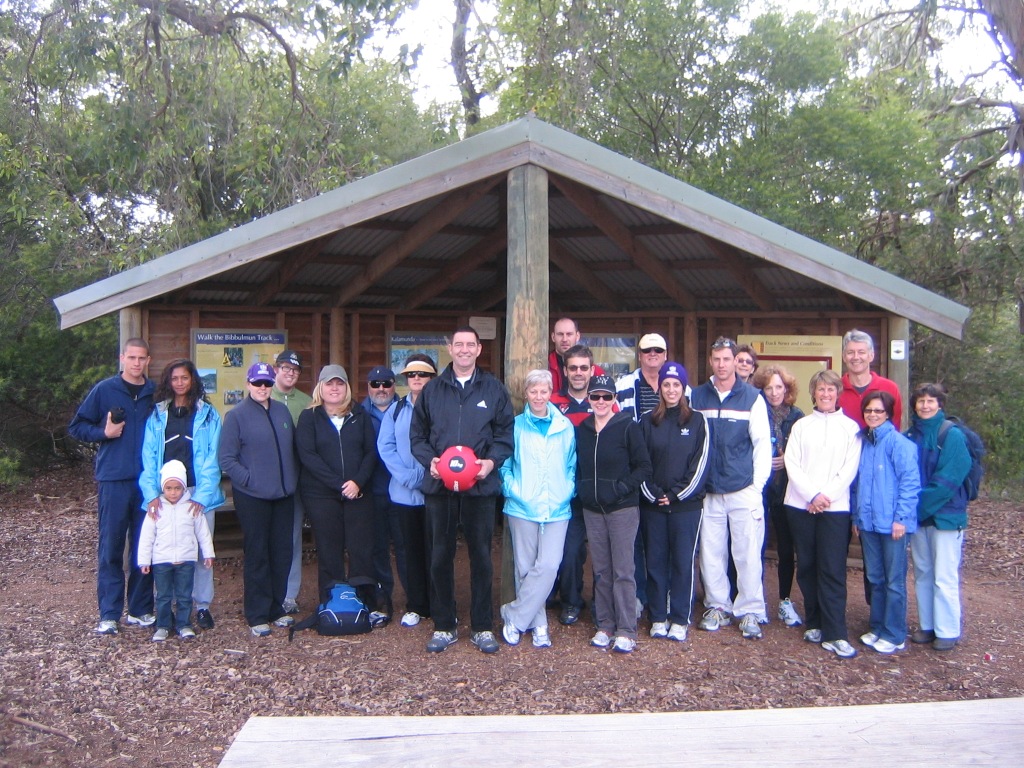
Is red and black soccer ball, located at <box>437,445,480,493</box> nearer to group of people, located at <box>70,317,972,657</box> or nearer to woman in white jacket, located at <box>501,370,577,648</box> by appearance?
group of people, located at <box>70,317,972,657</box>

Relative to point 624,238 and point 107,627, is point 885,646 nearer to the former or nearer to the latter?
point 624,238

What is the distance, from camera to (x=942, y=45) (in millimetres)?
13422

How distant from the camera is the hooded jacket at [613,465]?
5.22 meters

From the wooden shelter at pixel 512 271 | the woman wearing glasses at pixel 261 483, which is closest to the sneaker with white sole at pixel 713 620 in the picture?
the wooden shelter at pixel 512 271

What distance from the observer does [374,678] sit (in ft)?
16.1

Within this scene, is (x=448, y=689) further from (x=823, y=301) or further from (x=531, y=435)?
(x=823, y=301)

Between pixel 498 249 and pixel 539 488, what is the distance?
386cm

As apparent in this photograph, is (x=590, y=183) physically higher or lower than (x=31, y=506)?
higher

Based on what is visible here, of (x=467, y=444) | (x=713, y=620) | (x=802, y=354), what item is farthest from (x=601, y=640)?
(x=802, y=354)

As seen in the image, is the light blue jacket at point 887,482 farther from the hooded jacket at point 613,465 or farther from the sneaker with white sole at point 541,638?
the sneaker with white sole at point 541,638

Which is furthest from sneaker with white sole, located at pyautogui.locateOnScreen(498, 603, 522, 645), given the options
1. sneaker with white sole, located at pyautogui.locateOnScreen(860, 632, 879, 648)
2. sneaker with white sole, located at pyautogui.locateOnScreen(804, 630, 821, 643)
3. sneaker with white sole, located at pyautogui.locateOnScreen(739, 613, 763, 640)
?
sneaker with white sole, located at pyautogui.locateOnScreen(860, 632, 879, 648)

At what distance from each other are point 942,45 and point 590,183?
1045 cm

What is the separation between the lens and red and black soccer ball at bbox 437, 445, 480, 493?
497 centimetres

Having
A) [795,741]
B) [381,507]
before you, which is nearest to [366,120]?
[381,507]
